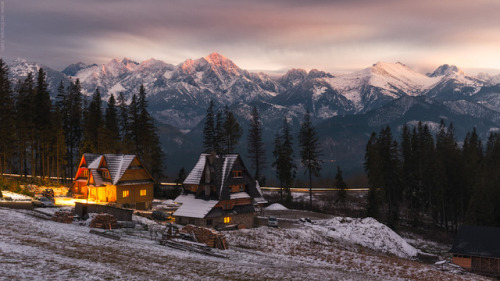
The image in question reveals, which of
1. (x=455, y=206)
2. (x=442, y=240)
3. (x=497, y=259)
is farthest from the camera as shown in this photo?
(x=455, y=206)

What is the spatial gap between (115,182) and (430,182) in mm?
66376

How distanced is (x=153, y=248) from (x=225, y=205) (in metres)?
24.6

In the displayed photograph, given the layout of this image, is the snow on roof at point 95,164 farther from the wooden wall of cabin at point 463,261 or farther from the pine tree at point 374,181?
the wooden wall of cabin at point 463,261

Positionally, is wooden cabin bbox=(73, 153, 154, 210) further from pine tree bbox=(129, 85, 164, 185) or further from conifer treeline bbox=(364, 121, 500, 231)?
conifer treeline bbox=(364, 121, 500, 231)

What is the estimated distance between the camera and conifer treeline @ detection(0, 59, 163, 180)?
74.5 metres

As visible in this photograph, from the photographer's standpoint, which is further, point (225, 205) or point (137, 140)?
point (137, 140)

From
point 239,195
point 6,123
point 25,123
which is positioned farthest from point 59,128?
point 239,195

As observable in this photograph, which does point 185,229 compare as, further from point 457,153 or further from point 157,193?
point 457,153

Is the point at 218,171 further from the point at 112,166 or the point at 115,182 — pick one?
the point at 112,166

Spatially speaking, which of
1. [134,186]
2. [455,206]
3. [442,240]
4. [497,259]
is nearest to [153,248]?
[134,186]

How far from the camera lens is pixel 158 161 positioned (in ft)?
282

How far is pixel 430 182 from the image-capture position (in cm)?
8719

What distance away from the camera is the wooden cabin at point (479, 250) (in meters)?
53.1

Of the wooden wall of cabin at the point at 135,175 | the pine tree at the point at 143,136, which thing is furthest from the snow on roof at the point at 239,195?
the pine tree at the point at 143,136
